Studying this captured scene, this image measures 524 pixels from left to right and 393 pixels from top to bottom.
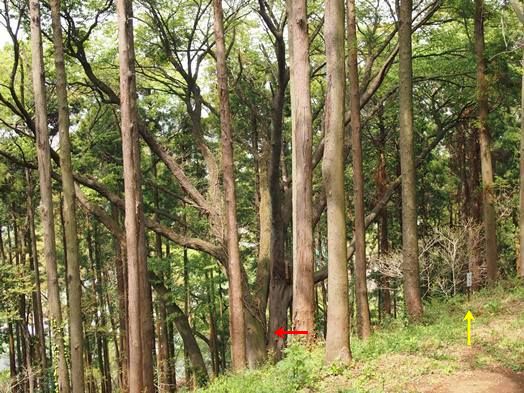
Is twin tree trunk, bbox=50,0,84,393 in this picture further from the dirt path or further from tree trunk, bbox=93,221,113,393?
tree trunk, bbox=93,221,113,393

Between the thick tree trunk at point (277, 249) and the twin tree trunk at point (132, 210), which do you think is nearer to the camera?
the twin tree trunk at point (132, 210)

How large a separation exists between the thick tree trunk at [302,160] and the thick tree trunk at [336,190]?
0.80 metres

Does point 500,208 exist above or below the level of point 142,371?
above

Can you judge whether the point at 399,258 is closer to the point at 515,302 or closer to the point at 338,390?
the point at 515,302

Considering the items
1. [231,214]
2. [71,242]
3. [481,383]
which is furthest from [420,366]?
[71,242]

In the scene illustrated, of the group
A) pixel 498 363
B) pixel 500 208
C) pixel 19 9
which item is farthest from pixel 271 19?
pixel 500 208

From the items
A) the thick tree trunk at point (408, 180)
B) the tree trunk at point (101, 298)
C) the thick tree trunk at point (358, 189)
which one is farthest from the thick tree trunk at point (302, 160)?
the tree trunk at point (101, 298)

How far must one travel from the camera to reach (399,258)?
20297mm

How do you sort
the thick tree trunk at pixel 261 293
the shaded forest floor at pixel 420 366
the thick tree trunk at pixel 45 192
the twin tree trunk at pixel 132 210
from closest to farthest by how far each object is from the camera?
the shaded forest floor at pixel 420 366 → the twin tree trunk at pixel 132 210 → the thick tree trunk at pixel 45 192 → the thick tree trunk at pixel 261 293

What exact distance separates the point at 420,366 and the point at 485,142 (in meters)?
10.1

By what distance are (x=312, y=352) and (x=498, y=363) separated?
2864 millimetres

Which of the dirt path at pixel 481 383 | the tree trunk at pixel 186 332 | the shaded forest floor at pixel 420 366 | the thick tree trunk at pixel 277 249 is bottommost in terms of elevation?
the tree trunk at pixel 186 332

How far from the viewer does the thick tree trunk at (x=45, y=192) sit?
11.6m

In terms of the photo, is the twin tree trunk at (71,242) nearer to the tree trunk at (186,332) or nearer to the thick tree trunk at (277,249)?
the thick tree trunk at (277,249)
